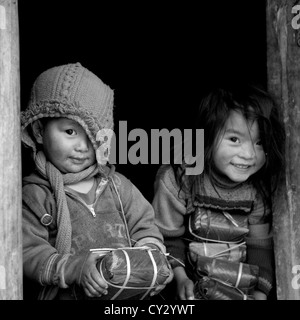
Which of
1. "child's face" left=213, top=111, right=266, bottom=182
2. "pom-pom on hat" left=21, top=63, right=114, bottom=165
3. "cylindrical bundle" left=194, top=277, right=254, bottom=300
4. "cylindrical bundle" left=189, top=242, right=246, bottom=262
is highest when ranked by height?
"pom-pom on hat" left=21, top=63, right=114, bottom=165

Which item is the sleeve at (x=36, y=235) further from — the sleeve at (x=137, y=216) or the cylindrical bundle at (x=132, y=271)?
the sleeve at (x=137, y=216)

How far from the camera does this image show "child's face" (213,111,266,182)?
381 centimetres

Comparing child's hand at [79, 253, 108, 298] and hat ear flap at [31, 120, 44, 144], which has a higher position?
hat ear flap at [31, 120, 44, 144]

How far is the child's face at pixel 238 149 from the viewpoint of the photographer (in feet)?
12.5

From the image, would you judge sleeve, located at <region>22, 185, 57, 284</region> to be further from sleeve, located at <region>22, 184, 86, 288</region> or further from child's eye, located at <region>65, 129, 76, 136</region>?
child's eye, located at <region>65, 129, 76, 136</region>

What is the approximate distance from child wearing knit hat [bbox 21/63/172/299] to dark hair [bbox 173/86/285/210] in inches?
19.2

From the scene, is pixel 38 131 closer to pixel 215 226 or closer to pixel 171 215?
pixel 171 215

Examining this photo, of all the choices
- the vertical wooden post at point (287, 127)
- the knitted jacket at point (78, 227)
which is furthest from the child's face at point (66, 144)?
the vertical wooden post at point (287, 127)

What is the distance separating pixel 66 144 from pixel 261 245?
1184mm

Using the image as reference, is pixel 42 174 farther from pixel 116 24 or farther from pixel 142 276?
pixel 116 24

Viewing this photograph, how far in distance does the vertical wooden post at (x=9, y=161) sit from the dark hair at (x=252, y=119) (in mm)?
1154

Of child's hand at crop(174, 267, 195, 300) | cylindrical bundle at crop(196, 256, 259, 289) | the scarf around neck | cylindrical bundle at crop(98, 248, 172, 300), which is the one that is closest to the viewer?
cylindrical bundle at crop(98, 248, 172, 300)

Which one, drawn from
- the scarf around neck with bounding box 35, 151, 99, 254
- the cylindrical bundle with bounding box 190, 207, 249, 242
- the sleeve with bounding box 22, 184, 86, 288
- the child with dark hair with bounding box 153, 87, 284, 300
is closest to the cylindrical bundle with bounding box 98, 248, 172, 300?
the sleeve with bounding box 22, 184, 86, 288

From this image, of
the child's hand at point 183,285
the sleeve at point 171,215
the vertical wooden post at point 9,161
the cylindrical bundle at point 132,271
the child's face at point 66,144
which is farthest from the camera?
the sleeve at point 171,215
